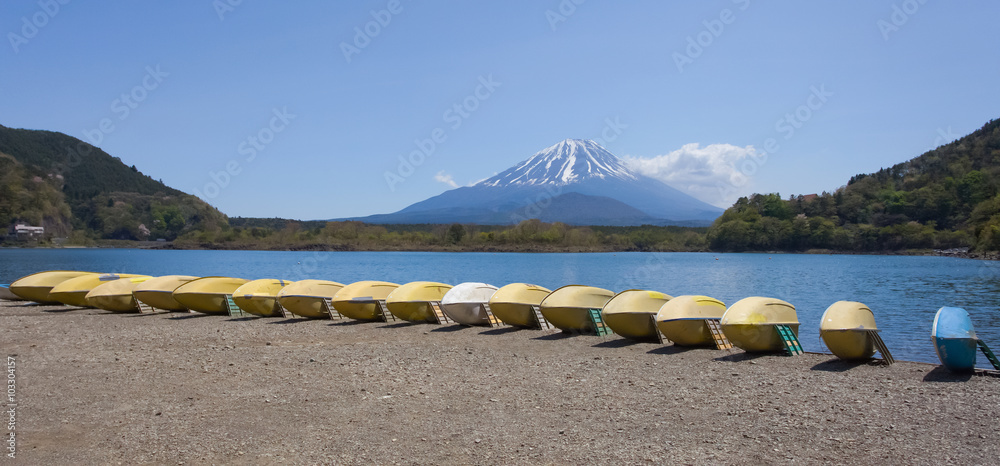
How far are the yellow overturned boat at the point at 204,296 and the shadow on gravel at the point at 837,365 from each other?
15434mm

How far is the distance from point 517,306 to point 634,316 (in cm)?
308

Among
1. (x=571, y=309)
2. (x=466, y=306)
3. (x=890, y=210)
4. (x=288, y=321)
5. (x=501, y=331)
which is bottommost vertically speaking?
(x=288, y=321)

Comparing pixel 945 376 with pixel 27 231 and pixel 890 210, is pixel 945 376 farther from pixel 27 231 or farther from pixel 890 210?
pixel 27 231

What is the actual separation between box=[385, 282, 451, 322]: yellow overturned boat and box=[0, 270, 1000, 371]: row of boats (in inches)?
1.0

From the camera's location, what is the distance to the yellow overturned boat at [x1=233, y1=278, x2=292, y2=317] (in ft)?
61.3

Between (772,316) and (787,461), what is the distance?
649 cm

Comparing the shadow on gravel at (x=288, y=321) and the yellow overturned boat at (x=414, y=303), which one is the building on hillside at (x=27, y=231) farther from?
the yellow overturned boat at (x=414, y=303)

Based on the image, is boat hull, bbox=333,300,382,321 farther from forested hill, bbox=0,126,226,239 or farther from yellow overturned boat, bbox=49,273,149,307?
forested hill, bbox=0,126,226,239

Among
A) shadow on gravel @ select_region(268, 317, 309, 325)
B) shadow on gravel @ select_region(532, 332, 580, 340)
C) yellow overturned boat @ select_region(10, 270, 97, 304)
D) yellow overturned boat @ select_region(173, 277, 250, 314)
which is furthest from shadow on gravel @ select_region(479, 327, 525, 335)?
yellow overturned boat @ select_region(10, 270, 97, 304)

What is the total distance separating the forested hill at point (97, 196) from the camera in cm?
14875

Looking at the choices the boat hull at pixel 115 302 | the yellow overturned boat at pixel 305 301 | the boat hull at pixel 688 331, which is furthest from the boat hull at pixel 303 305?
the boat hull at pixel 688 331

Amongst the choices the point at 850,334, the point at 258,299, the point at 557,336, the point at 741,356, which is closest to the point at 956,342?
the point at 850,334

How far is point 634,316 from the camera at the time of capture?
45.6 ft

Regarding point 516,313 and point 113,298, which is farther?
point 113,298
